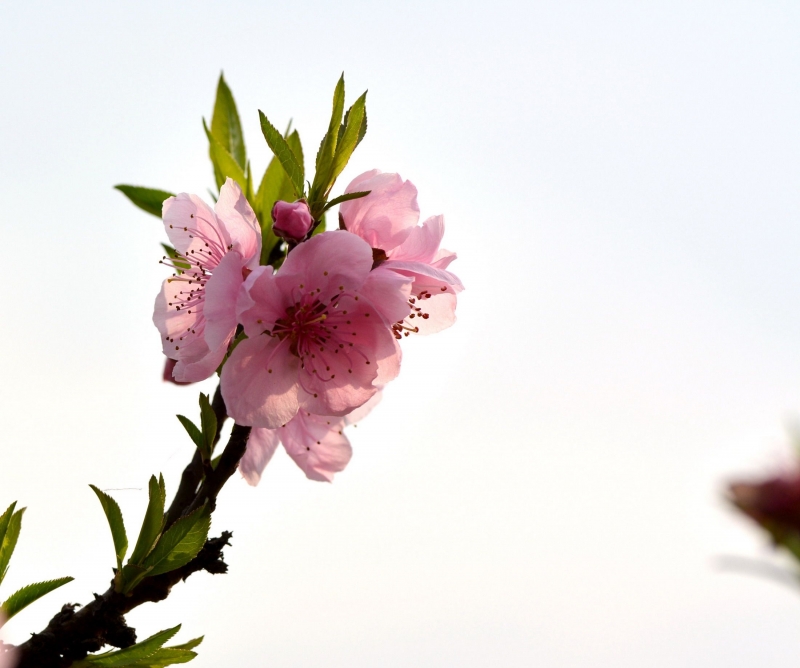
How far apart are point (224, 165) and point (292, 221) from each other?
77cm

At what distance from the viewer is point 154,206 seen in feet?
8.27

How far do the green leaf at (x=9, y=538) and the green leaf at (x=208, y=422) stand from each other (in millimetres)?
438

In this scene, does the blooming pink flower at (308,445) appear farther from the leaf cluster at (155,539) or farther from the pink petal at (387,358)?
the leaf cluster at (155,539)

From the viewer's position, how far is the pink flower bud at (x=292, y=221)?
1827 mm

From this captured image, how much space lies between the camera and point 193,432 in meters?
1.78

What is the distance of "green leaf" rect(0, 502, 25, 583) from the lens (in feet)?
5.90

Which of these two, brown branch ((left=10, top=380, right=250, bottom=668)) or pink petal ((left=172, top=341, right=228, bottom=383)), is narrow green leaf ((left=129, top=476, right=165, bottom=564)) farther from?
pink petal ((left=172, top=341, right=228, bottom=383))

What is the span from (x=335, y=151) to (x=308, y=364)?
49 centimetres

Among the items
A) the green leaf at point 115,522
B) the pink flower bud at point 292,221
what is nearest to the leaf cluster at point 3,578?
the green leaf at point 115,522

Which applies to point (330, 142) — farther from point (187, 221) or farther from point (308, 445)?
point (308, 445)

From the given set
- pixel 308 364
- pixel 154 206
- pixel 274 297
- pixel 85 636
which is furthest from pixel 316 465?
pixel 154 206

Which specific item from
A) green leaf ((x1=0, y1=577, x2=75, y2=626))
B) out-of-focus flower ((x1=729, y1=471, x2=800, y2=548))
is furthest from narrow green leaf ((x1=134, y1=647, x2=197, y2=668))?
out-of-focus flower ((x1=729, y1=471, x2=800, y2=548))

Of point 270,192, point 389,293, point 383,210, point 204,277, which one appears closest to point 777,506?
point 389,293

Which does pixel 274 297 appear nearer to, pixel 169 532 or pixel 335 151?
pixel 335 151
